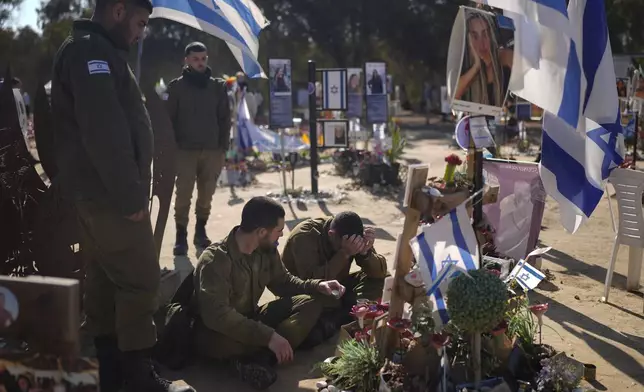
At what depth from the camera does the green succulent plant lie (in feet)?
9.57

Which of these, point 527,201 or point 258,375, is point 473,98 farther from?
point 258,375

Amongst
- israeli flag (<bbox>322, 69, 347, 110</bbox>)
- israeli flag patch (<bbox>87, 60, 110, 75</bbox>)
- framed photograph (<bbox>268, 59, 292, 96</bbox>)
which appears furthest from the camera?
israeli flag (<bbox>322, 69, 347, 110</bbox>)

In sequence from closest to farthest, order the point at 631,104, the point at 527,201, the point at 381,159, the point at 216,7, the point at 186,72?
1. the point at 216,7
2. the point at 527,201
3. the point at 186,72
4. the point at 381,159
5. the point at 631,104

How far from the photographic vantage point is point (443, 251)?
3.24 metres

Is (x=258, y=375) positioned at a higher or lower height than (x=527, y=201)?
lower

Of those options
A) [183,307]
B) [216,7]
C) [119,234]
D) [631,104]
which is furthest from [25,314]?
[631,104]

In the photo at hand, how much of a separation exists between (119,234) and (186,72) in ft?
12.4

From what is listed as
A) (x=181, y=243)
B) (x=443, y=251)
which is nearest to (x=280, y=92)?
(x=181, y=243)

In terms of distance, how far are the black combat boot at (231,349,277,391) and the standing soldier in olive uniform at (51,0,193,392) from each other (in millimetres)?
430

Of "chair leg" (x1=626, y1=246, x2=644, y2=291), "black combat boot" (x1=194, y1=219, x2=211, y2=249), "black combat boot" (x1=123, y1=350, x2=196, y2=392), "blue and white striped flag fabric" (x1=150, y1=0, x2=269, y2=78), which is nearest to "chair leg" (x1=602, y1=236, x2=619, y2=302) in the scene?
"chair leg" (x1=626, y1=246, x2=644, y2=291)

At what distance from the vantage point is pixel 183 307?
414cm

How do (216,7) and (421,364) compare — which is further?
(216,7)

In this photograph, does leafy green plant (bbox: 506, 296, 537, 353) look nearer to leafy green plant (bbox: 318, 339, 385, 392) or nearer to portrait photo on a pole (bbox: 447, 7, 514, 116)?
leafy green plant (bbox: 318, 339, 385, 392)

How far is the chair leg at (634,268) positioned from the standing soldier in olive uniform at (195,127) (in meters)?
3.89
